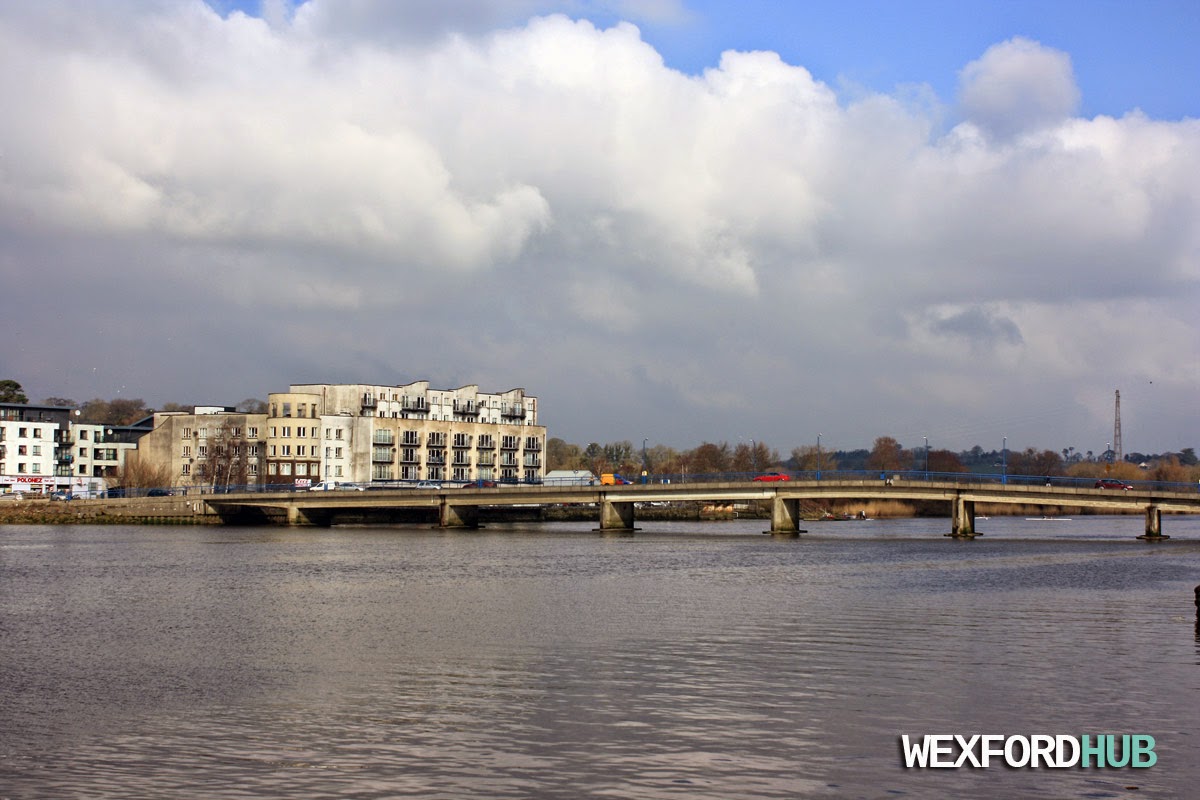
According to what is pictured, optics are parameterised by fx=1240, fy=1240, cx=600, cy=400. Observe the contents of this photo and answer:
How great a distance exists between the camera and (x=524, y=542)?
11281 centimetres

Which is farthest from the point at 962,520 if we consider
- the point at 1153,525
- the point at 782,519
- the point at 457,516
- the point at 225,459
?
the point at 225,459

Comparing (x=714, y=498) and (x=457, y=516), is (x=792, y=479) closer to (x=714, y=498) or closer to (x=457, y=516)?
(x=714, y=498)

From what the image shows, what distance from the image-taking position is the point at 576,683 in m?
30.2

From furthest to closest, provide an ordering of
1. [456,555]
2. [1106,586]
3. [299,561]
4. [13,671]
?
[456,555] < [299,561] < [1106,586] < [13,671]

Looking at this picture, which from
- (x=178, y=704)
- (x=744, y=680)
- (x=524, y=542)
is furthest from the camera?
(x=524, y=542)

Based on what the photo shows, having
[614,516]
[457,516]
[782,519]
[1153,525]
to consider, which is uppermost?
[1153,525]

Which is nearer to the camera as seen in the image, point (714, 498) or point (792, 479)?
point (714, 498)

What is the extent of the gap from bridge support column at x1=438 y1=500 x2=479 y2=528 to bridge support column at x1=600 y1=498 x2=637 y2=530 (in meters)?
18.3

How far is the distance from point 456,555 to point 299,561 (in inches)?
512

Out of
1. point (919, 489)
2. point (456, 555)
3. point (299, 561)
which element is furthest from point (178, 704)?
point (919, 489)

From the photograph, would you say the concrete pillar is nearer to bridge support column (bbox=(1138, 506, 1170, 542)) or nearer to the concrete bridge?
the concrete bridge

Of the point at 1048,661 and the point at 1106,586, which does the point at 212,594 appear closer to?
the point at 1048,661

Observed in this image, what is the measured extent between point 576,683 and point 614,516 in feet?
350

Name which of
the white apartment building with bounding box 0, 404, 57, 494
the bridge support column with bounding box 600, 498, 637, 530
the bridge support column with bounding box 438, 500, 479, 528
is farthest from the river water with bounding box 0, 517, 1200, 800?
the white apartment building with bounding box 0, 404, 57, 494
